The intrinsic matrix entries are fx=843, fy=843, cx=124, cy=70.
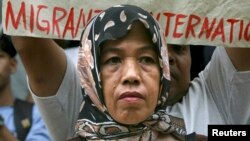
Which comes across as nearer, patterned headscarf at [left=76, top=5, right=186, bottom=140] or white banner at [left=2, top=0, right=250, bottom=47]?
patterned headscarf at [left=76, top=5, right=186, bottom=140]

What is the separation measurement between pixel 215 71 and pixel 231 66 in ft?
0.26

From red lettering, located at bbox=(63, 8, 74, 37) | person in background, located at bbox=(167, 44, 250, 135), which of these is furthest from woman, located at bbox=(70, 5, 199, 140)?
person in background, located at bbox=(167, 44, 250, 135)

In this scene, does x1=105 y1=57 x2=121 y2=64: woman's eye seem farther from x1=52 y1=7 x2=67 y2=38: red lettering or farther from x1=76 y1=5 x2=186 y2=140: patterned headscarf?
x1=52 y1=7 x2=67 y2=38: red lettering

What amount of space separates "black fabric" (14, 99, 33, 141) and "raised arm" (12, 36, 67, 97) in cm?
149

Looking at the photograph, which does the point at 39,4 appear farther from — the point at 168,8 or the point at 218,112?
the point at 218,112

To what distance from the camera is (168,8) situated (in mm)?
3457

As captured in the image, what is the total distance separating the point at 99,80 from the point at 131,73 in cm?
13

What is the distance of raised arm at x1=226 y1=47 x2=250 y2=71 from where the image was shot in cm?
356

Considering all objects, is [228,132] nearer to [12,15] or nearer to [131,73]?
[131,73]

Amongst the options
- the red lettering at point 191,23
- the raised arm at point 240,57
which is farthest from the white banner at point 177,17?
the raised arm at point 240,57

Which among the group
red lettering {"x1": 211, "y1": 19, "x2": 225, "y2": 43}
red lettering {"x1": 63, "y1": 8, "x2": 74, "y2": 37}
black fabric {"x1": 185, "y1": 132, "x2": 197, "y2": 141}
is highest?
red lettering {"x1": 63, "y1": 8, "x2": 74, "y2": 37}

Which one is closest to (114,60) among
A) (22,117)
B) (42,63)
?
(42,63)

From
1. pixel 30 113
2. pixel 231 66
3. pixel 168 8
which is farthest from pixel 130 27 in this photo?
pixel 30 113

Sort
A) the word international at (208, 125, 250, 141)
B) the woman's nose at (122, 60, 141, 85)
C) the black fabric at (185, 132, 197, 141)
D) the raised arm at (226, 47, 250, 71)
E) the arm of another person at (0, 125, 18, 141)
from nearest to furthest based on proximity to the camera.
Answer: the woman's nose at (122, 60, 141, 85)
the black fabric at (185, 132, 197, 141)
the word international at (208, 125, 250, 141)
the raised arm at (226, 47, 250, 71)
the arm of another person at (0, 125, 18, 141)
